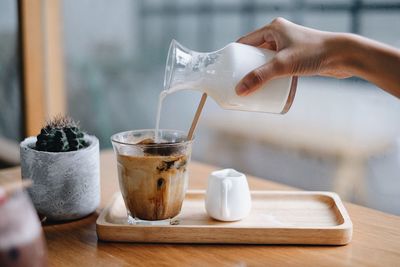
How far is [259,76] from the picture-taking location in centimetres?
101

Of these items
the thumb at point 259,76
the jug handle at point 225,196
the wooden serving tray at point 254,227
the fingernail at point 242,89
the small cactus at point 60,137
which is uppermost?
the thumb at point 259,76

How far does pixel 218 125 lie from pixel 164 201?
1.41 metres

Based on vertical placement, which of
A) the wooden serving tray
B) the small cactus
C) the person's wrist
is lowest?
the wooden serving tray

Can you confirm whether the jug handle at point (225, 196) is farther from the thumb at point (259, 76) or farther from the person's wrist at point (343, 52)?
the person's wrist at point (343, 52)

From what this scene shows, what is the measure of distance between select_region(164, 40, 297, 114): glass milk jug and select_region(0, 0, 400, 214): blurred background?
2.92 ft

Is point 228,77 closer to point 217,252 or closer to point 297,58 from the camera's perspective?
point 297,58

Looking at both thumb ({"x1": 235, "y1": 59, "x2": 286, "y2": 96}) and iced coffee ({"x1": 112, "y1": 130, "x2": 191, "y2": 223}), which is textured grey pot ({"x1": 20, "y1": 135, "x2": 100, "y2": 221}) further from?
thumb ({"x1": 235, "y1": 59, "x2": 286, "y2": 96})

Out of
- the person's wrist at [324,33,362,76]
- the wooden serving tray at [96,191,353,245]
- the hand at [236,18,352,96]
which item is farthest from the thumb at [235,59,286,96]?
the wooden serving tray at [96,191,353,245]

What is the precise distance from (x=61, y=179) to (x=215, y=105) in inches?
55.1

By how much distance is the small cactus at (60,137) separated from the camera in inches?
43.2

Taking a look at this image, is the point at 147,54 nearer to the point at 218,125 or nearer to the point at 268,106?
the point at 218,125

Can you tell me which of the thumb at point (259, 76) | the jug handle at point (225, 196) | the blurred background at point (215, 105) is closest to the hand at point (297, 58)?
the thumb at point (259, 76)

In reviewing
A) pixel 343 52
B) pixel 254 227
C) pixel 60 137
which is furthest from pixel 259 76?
pixel 60 137

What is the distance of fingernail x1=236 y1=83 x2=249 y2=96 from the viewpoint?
3.33 feet
